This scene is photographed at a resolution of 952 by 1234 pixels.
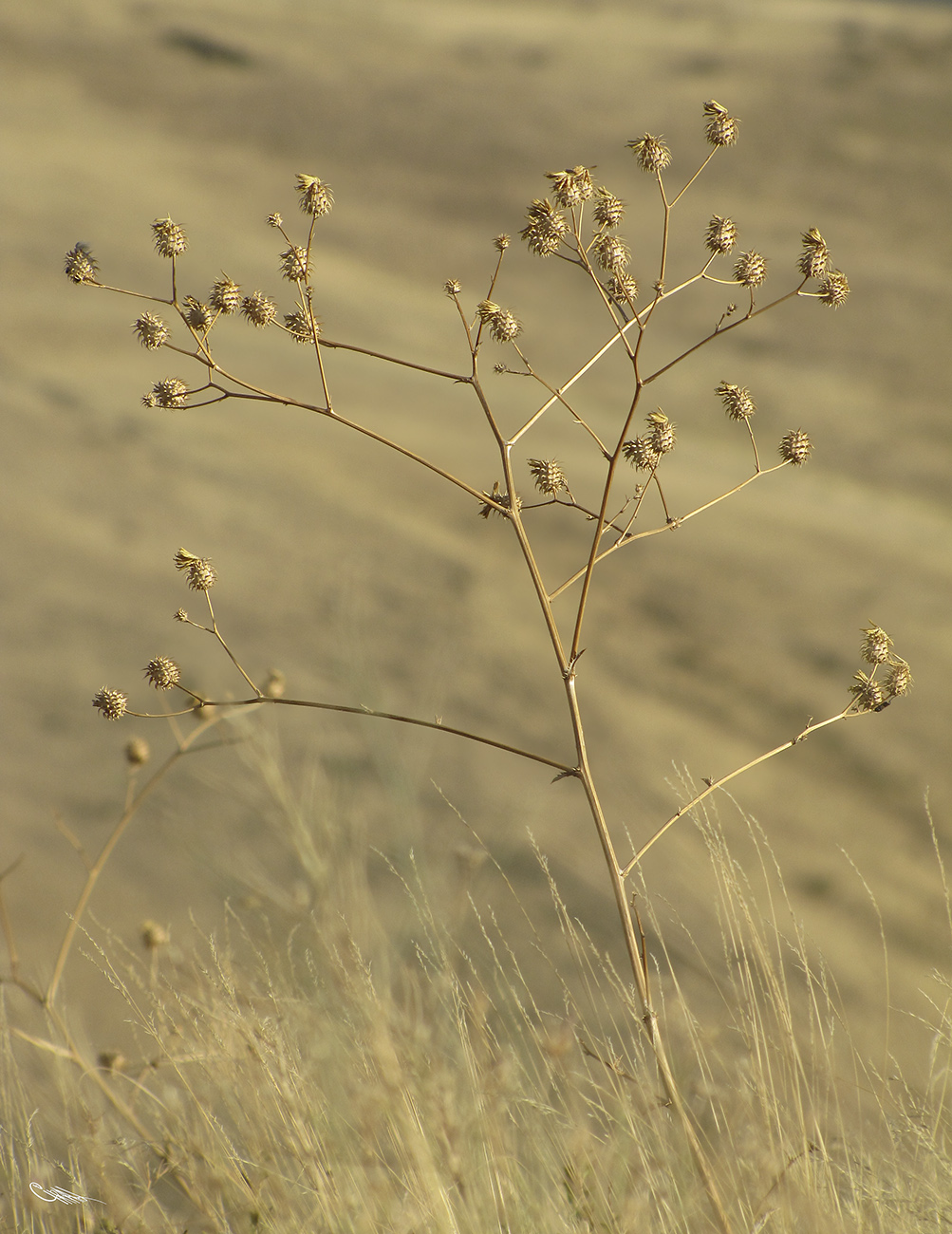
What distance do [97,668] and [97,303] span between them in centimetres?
229

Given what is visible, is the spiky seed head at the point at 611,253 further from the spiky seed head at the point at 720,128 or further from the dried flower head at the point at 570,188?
the spiky seed head at the point at 720,128

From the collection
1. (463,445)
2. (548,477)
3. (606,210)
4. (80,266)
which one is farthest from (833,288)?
(463,445)

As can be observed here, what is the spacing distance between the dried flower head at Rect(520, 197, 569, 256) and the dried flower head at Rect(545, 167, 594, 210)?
0.04ft

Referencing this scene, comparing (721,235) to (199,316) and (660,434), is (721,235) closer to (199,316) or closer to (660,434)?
(660,434)

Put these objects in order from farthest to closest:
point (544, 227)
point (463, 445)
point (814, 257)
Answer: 1. point (463, 445)
2. point (814, 257)
3. point (544, 227)

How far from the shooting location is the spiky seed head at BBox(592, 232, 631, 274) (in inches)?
38.4

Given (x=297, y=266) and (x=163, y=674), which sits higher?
(x=297, y=266)

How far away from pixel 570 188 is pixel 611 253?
81 millimetres

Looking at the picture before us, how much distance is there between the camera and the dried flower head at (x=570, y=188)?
3.03 ft

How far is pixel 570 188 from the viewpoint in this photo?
0.93 m

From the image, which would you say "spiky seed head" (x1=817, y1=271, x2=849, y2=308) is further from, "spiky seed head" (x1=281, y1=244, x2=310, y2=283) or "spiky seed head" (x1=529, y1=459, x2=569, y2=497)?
"spiky seed head" (x1=281, y1=244, x2=310, y2=283)

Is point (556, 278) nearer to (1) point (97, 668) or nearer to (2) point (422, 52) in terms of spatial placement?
(2) point (422, 52)

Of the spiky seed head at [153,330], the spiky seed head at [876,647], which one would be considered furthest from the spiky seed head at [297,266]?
the spiky seed head at [876,647]

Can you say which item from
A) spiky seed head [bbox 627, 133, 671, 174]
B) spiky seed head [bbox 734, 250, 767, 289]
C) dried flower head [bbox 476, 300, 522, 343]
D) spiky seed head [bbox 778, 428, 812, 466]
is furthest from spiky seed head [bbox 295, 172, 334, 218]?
spiky seed head [bbox 778, 428, 812, 466]
